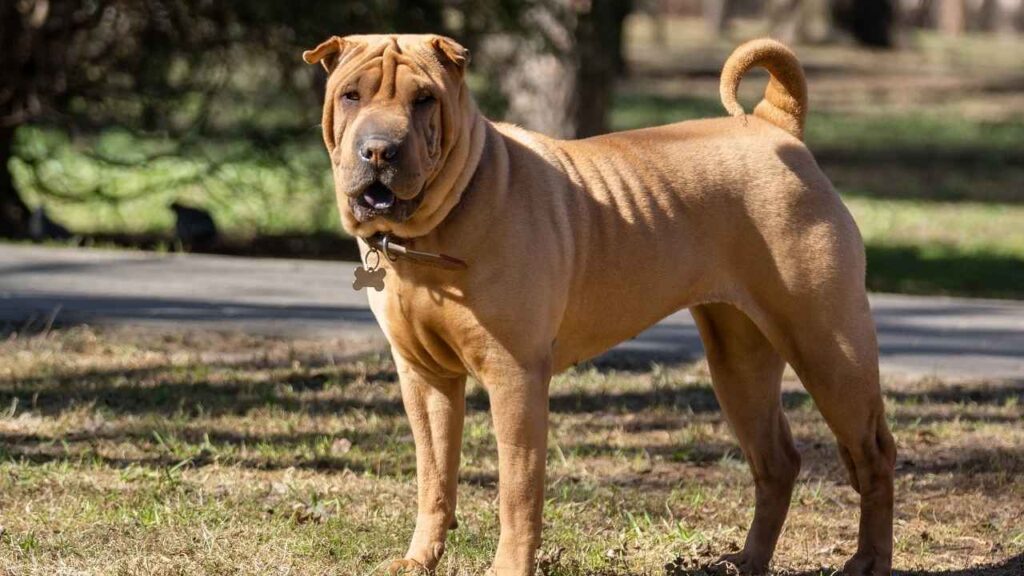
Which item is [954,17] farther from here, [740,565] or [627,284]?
[627,284]

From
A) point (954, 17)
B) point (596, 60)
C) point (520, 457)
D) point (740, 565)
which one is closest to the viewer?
point (520, 457)

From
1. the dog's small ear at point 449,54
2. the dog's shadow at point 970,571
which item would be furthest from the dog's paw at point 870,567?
the dog's small ear at point 449,54

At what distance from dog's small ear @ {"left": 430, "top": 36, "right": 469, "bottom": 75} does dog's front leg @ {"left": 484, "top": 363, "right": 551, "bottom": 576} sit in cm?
82

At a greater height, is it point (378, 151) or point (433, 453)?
point (378, 151)

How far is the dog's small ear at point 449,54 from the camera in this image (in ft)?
14.0

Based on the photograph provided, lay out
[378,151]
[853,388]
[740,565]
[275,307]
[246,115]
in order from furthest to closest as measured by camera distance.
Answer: [246,115], [275,307], [740,565], [853,388], [378,151]

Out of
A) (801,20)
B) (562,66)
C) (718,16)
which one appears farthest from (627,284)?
(718,16)

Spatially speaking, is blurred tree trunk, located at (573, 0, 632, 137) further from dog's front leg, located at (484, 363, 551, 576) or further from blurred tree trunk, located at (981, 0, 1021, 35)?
blurred tree trunk, located at (981, 0, 1021, 35)

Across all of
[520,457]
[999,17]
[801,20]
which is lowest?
[999,17]

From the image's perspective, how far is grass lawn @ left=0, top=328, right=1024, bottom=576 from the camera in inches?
199

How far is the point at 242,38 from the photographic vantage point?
37.4 ft

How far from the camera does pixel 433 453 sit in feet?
15.6

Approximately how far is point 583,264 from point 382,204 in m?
0.73

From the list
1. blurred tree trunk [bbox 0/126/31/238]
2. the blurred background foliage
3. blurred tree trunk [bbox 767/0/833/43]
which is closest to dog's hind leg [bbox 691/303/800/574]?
the blurred background foliage
